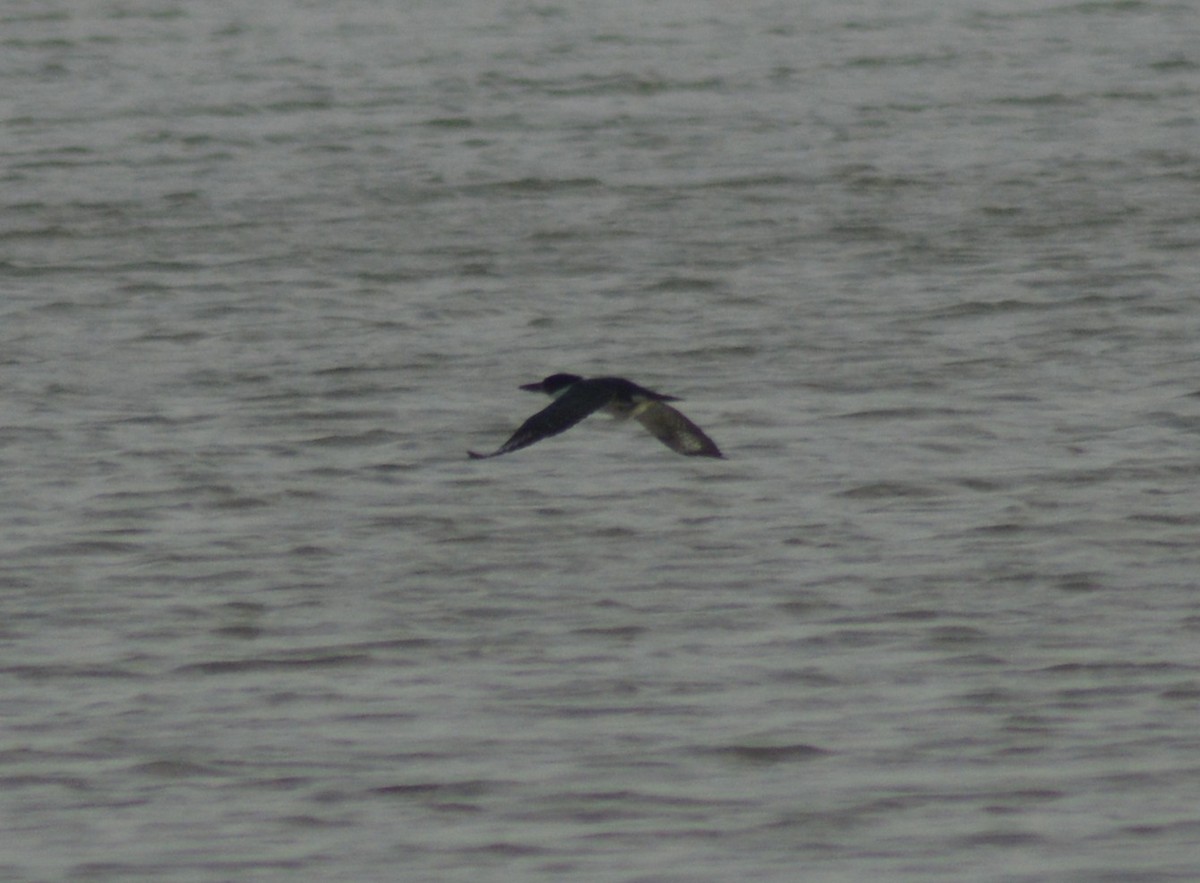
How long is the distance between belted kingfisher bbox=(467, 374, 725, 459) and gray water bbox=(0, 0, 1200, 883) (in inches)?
18.6

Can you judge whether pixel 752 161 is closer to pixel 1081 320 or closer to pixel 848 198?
pixel 848 198

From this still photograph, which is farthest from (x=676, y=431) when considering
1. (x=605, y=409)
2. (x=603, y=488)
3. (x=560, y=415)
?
(x=603, y=488)

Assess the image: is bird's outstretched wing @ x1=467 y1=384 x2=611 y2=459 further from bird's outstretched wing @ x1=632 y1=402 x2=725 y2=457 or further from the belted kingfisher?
bird's outstretched wing @ x1=632 y1=402 x2=725 y2=457

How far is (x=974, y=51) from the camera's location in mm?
25156

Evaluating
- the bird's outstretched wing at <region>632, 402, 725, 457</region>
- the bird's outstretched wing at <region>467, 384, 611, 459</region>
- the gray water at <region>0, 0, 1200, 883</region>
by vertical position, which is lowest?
the gray water at <region>0, 0, 1200, 883</region>

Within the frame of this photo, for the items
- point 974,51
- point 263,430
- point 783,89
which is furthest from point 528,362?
point 974,51

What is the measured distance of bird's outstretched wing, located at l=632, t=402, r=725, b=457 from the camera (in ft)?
33.1

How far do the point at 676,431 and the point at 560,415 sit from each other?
0.99 metres

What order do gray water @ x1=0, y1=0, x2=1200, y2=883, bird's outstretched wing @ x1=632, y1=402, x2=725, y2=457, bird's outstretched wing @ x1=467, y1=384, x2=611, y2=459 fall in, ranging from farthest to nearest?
bird's outstretched wing @ x1=632, y1=402, x2=725, y2=457, bird's outstretched wing @ x1=467, y1=384, x2=611, y2=459, gray water @ x1=0, y1=0, x2=1200, y2=883

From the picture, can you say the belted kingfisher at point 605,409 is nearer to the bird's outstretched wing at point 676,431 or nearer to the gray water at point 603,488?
the bird's outstretched wing at point 676,431

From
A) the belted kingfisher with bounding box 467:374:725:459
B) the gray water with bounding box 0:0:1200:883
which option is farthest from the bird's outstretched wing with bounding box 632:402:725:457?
the gray water with bounding box 0:0:1200:883

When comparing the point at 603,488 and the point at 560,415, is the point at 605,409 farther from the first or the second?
the point at 603,488

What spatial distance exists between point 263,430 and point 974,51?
1368 cm

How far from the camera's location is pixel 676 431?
1020 cm
